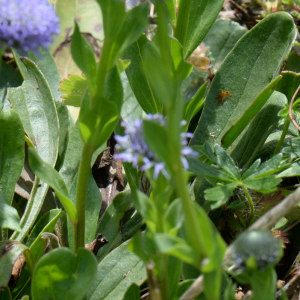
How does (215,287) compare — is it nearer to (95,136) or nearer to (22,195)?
(95,136)

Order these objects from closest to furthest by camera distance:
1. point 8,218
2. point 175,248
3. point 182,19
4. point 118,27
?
point 175,248 → point 118,27 → point 8,218 → point 182,19

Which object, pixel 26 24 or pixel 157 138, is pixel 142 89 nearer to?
pixel 26 24

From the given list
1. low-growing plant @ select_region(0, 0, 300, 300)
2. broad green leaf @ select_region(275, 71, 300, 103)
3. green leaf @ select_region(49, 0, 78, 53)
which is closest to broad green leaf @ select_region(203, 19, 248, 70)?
low-growing plant @ select_region(0, 0, 300, 300)

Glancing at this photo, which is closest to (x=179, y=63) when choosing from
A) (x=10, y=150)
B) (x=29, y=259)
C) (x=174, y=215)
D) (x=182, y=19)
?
(x=182, y=19)

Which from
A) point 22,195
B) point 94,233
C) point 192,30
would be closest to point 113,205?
point 94,233

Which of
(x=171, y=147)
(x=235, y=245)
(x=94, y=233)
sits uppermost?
(x=171, y=147)

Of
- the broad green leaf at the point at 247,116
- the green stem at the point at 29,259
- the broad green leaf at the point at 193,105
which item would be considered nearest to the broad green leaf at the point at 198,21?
the broad green leaf at the point at 193,105
